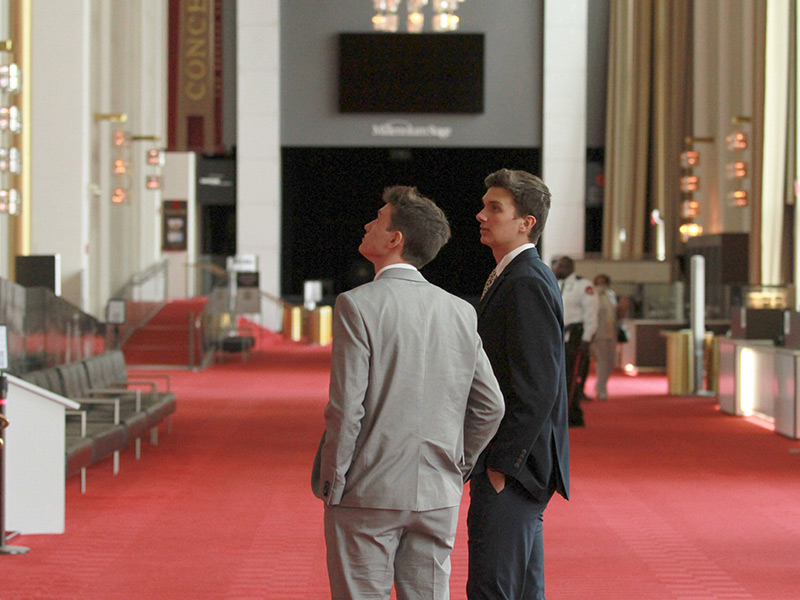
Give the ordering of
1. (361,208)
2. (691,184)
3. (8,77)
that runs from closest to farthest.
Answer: (8,77) → (691,184) → (361,208)

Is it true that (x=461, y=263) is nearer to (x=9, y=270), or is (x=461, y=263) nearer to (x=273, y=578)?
(x=9, y=270)

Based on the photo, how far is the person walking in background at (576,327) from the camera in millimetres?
10906

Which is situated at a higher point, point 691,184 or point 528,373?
point 691,184

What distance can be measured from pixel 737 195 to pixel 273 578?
15511 millimetres

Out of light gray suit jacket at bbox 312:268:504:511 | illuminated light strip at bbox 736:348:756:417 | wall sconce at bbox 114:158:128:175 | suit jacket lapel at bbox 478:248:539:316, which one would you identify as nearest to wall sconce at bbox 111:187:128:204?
wall sconce at bbox 114:158:128:175

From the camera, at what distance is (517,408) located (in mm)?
3096

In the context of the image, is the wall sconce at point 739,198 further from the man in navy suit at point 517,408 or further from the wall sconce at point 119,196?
the man in navy suit at point 517,408

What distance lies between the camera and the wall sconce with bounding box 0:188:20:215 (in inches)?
596

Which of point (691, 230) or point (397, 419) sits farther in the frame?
point (691, 230)

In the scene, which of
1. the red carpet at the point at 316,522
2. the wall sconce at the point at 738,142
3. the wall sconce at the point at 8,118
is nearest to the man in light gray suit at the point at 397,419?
the red carpet at the point at 316,522

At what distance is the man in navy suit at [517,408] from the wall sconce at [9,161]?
1314 centimetres

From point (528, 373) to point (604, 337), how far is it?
10700 mm

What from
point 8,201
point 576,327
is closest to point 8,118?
point 8,201

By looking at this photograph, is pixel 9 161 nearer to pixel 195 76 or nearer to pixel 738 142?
pixel 195 76
